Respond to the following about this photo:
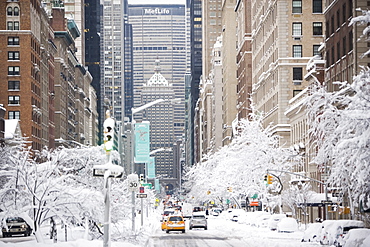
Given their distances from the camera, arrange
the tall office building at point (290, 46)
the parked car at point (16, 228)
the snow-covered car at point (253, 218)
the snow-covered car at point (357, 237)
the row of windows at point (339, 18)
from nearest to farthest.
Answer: the snow-covered car at point (357, 237) → the parked car at point (16, 228) → the row of windows at point (339, 18) → the snow-covered car at point (253, 218) → the tall office building at point (290, 46)

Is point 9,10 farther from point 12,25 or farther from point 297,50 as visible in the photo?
point 297,50

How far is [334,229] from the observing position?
42.8 metres

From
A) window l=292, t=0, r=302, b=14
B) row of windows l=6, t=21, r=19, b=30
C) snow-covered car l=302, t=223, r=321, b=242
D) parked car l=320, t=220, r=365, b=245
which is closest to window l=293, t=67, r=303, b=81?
window l=292, t=0, r=302, b=14

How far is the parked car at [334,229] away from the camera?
4138cm

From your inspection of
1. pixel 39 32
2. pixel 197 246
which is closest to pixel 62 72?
Result: pixel 39 32

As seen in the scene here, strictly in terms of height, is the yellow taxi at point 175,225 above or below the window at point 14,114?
below

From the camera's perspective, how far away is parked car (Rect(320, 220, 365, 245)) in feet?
136

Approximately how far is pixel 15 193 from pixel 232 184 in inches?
3087

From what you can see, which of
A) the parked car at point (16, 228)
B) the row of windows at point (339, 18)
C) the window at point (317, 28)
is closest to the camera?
the parked car at point (16, 228)

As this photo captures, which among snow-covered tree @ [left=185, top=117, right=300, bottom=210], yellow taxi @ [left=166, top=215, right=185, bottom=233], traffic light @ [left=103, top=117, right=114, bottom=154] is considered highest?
snow-covered tree @ [left=185, top=117, right=300, bottom=210]

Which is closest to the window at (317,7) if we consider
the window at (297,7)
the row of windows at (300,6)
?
the row of windows at (300,6)

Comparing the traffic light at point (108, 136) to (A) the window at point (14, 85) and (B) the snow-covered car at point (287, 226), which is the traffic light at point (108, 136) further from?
(A) the window at point (14, 85)

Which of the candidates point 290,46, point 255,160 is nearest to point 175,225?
point 255,160

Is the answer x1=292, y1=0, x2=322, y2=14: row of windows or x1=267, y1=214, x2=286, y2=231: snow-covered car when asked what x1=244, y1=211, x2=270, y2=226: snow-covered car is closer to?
x1=267, y1=214, x2=286, y2=231: snow-covered car
